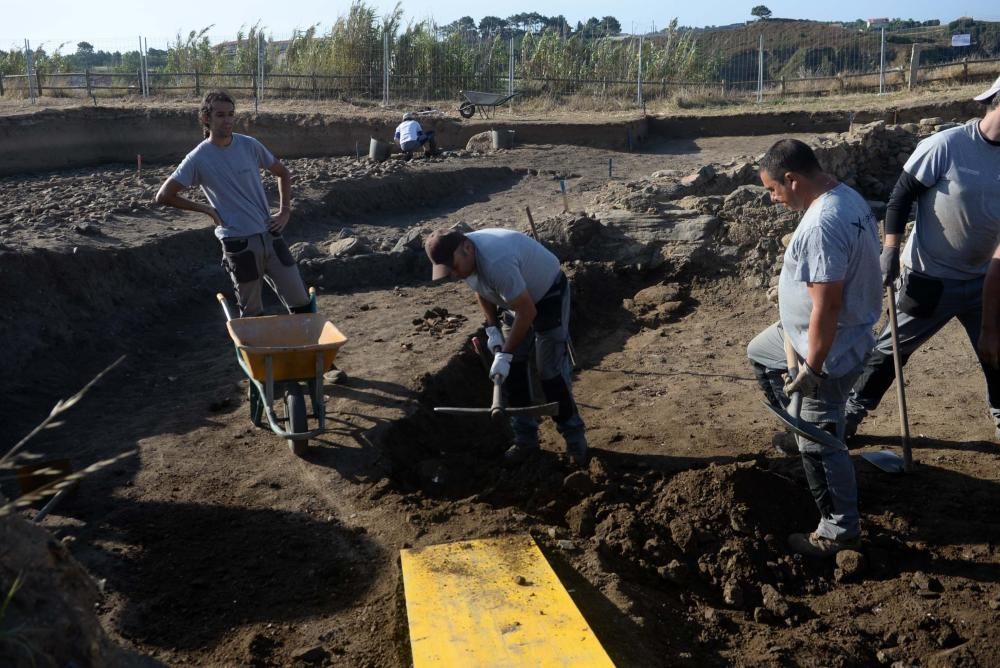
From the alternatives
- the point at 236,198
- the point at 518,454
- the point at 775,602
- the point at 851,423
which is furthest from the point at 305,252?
the point at 775,602

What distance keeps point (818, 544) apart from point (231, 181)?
393 centimetres

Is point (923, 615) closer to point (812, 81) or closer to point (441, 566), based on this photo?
point (441, 566)

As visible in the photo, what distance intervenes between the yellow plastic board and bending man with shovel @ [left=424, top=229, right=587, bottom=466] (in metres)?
1.13

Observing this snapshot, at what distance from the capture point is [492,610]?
3.62 m

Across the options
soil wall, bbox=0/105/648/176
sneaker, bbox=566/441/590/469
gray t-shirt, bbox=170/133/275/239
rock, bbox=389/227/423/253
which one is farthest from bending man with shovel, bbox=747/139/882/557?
soil wall, bbox=0/105/648/176

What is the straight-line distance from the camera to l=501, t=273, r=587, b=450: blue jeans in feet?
16.7

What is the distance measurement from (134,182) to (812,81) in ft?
59.6

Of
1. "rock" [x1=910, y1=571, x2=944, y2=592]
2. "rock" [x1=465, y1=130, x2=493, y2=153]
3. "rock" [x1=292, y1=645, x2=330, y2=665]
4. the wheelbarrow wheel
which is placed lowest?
"rock" [x1=292, y1=645, x2=330, y2=665]

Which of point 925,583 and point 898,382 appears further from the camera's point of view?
point 898,382

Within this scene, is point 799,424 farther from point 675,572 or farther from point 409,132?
point 409,132

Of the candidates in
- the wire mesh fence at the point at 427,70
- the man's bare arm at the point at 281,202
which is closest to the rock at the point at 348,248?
the man's bare arm at the point at 281,202

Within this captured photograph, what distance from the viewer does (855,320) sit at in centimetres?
390

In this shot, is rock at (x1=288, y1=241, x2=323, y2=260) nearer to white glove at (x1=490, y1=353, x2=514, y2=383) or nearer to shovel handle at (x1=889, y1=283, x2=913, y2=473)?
white glove at (x1=490, y1=353, x2=514, y2=383)

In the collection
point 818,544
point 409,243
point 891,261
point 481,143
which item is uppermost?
point 481,143
